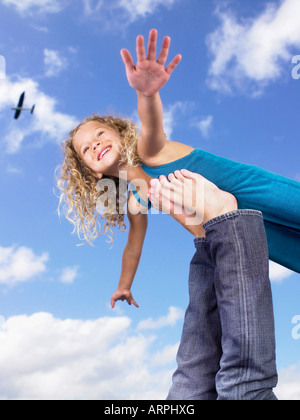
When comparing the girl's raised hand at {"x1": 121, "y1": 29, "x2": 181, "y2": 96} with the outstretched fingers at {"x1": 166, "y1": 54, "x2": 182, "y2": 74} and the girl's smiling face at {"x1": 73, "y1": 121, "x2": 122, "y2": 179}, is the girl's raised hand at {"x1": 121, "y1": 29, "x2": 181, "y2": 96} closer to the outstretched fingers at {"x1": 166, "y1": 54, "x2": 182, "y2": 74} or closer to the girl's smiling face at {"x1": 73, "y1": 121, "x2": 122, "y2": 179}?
the outstretched fingers at {"x1": 166, "y1": 54, "x2": 182, "y2": 74}

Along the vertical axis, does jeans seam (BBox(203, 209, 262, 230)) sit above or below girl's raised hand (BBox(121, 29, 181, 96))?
below

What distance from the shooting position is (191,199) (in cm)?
116

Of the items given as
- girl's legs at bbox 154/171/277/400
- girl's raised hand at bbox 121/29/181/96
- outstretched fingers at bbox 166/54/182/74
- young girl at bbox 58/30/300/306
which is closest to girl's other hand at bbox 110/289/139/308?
young girl at bbox 58/30/300/306

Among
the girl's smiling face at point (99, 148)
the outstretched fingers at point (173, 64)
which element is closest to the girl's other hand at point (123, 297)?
the girl's smiling face at point (99, 148)

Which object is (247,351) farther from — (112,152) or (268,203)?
(112,152)

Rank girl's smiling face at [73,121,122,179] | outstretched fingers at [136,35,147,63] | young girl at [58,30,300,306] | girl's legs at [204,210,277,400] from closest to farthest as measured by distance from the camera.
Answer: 1. girl's legs at [204,210,277,400]
2. outstretched fingers at [136,35,147,63]
3. young girl at [58,30,300,306]
4. girl's smiling face at [73,121,122,179]

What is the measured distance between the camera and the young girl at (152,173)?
7.40 ft

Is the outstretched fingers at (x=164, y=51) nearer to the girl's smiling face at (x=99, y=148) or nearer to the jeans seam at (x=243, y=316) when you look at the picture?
the girl's smiling face at (x=99, y=148)

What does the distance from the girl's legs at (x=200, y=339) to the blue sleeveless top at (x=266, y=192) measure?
3.82ft

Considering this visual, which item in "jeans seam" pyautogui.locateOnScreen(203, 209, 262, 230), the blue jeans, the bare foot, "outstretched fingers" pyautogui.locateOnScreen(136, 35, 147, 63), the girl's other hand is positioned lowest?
the blue jeans

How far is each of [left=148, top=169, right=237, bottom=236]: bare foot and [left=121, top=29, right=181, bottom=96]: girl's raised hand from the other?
2.27 ft

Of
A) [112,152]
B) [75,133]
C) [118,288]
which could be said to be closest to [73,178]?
[75,133]

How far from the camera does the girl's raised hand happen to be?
1695 mm
